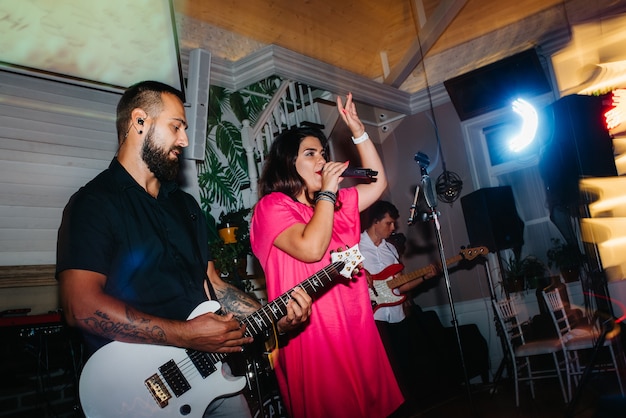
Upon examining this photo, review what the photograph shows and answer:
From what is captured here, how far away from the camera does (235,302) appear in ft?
6.73

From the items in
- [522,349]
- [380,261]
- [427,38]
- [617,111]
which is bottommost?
[522,349]

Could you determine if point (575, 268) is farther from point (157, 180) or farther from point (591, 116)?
point (157, 180)

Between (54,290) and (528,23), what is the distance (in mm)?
6195

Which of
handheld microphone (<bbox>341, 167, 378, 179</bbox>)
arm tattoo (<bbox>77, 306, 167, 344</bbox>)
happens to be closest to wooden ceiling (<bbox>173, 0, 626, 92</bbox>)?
handheld microphone (<bbox>341, 167, 378, 179</bbox>)

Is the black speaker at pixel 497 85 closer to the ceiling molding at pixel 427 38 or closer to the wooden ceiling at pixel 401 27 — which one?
the wooden ceiling at pixel 401 27

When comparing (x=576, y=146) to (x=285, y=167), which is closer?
(x=285, y=167)

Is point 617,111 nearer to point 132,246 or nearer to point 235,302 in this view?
point 235,302

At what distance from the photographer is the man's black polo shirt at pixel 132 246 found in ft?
5.34

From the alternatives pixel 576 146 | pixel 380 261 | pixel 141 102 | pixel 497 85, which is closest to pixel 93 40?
pixel 141 102

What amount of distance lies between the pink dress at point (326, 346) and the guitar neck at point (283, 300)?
0.17 feet

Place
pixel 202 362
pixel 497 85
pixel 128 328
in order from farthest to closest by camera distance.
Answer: pixel 497 85 < pixel 202 362 < pixel 128 328

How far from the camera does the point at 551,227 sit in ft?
19.6

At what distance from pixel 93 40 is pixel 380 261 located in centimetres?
331

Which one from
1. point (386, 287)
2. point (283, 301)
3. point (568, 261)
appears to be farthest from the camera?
point (568, 261)
